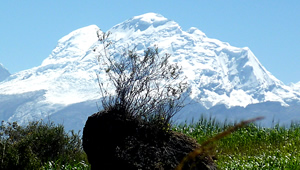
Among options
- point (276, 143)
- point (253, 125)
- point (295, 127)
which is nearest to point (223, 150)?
point (276, 143)

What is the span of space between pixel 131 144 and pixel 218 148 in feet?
18.9

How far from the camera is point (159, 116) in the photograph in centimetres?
1029

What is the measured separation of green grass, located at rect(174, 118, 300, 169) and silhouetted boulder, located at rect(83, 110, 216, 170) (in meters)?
1.91

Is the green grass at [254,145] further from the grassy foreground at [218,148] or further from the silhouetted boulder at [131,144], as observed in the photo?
the silhouetted boulder at [131,144]

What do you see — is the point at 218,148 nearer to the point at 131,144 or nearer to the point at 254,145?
the point at 254,145

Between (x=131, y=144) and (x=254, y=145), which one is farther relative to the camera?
(x=254, y=145)

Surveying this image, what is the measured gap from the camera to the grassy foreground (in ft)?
35.9

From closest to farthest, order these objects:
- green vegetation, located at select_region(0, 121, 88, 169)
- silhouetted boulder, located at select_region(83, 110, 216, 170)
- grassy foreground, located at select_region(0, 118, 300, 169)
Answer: silhouetted boulder, located at select_region(83, 110, 216, 170) < grassy foreground, located at select_region(0, 118, 300, 169) < green vegetation, located at select_region(0, 121, 88, 169)

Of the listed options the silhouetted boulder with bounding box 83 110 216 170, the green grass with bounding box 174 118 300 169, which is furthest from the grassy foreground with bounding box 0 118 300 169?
the silhouetted boulder with bounding box 83 110 216 170

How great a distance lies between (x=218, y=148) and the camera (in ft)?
49.0

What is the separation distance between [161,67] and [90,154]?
2424 millimetres

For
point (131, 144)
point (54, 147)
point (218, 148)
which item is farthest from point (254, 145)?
point (131, 144)

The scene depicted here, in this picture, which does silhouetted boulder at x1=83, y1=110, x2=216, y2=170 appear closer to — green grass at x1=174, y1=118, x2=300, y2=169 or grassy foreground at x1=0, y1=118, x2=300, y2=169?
grassy foreground at x1=0, y1=118, x2=300, y2=169

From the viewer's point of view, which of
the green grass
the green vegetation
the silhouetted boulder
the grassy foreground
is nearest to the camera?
the silhouetted boulder
